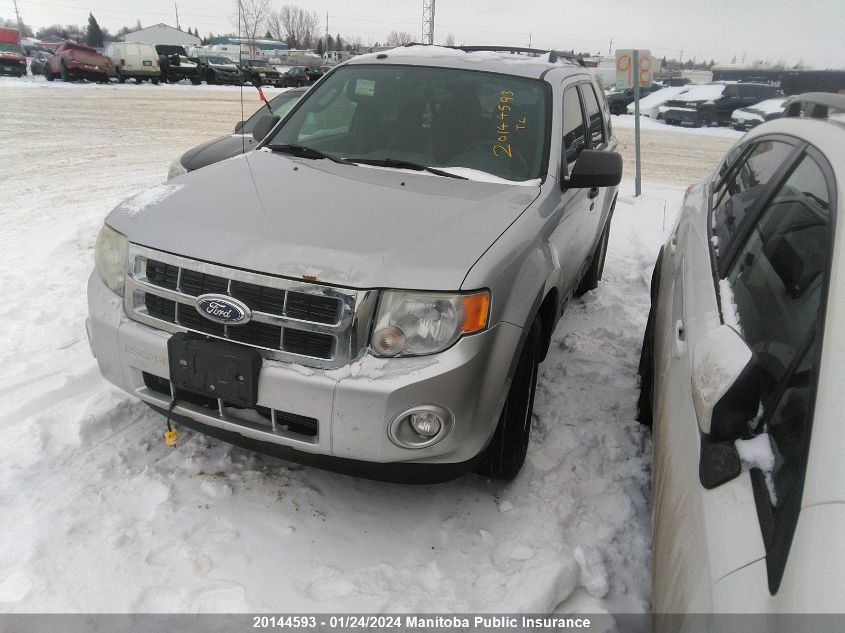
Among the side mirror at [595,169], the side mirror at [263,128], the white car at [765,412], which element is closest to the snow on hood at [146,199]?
the side mirror at [263,128]

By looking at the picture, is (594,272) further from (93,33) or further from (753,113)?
(93,33)

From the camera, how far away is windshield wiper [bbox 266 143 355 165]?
3.29 m

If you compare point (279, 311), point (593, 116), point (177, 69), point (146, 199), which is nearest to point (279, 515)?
point (279, 311)

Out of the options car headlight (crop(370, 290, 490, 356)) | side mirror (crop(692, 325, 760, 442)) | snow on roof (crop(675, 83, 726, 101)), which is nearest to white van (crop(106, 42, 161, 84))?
snow on roof (crop(675, 83, 726, 101))

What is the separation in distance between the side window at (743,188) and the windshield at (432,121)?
0.91m

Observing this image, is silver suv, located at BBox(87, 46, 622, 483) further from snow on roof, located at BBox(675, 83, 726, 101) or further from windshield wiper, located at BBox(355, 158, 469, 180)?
snow on roof, located at BBox(675, 83, 726, 101)

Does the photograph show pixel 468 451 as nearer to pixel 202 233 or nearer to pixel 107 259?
pixel 202 233

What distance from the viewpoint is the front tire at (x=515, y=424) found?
2.61m

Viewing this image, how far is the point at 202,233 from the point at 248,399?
67 cm

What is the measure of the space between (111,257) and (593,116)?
3.53 metres

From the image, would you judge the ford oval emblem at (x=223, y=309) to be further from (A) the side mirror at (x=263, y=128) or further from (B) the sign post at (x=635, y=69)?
(B) the sign post at (x=635, y=69)

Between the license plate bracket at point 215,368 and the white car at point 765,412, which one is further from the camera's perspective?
the license plate bracket at point 215,368

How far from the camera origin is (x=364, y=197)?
2.73 meters

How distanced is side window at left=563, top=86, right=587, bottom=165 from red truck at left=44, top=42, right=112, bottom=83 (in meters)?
29.0
